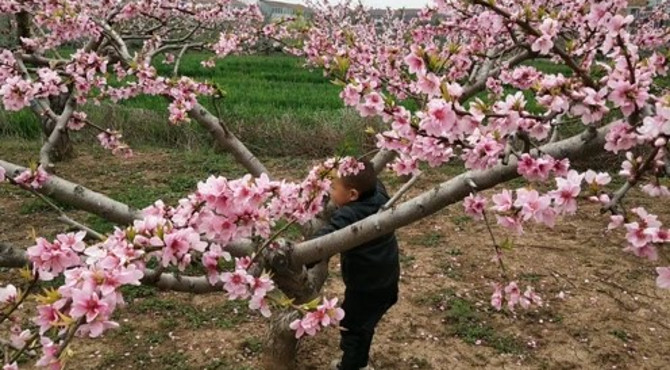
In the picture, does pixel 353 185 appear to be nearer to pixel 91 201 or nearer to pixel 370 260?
pixel 370 260

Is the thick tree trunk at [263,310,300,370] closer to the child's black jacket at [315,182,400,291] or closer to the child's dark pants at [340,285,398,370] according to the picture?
the child's dark pants at [340,285,398,370]

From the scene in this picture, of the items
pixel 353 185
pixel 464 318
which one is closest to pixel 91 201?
pixel 353 185

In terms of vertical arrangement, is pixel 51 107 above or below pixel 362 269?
below

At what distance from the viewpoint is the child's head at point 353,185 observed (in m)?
2.72

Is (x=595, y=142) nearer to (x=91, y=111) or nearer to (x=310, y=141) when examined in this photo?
(x=310, y=141)

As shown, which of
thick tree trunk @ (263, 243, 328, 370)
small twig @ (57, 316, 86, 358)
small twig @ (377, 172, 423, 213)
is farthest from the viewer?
thick tree trunk @ (263, 243, 328, 370)

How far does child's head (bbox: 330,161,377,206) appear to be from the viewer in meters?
2.72

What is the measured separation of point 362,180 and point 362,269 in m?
0.45

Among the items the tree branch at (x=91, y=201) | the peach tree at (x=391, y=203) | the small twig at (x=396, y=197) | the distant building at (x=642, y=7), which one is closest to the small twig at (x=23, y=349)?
the peach tree at (x=391, y=203)

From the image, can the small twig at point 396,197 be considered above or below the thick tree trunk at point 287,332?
above

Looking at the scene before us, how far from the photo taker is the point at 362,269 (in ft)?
9.29

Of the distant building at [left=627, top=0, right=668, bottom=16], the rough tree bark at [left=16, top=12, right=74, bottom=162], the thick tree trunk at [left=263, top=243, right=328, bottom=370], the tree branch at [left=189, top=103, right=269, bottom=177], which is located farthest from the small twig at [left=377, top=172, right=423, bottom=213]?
the distant building at [left=627, top=0, right=668, bottom=16]

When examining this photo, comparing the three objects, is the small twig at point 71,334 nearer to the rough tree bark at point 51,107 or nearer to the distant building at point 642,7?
the rough tree bark at point 51,107

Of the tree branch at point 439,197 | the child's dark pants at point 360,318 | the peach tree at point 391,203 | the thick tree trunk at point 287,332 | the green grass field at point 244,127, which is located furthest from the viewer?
the green grass field at point 244,127
